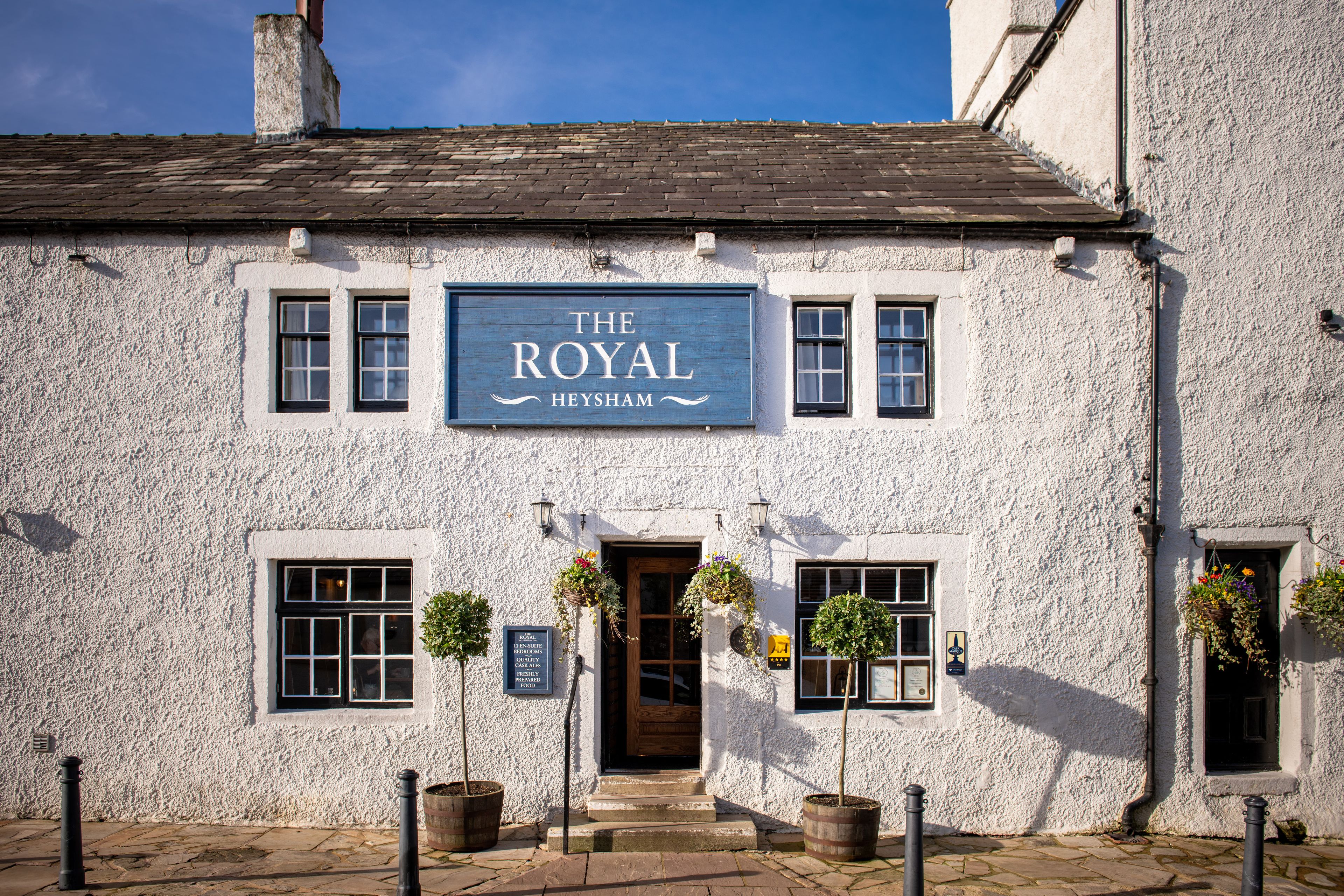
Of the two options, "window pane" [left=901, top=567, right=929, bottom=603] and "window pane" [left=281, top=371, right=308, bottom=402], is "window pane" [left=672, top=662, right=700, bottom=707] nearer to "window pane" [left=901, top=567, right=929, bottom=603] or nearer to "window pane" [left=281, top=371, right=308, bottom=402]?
"window pane" [left=901, top=567, right=929, bottom=603]

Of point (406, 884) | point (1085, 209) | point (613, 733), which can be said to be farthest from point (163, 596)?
point (1085, 209)

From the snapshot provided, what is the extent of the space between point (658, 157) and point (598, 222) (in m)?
2.18

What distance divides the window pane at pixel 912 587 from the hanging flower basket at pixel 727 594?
4.62 feet

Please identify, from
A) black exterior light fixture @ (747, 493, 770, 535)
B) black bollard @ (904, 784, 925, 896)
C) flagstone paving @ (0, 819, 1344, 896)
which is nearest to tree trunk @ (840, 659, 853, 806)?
flagstone paving @ (0, 819, 1344, 896)

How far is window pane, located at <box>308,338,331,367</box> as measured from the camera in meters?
7.52

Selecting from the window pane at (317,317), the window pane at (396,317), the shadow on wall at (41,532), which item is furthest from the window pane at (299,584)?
the window pane at (396,317)

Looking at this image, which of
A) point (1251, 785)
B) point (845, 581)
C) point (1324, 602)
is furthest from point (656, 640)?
point (1324, 602)

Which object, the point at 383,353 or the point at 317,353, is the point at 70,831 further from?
the point at 383,353

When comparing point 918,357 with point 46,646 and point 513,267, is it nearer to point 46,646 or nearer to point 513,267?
point 513,267

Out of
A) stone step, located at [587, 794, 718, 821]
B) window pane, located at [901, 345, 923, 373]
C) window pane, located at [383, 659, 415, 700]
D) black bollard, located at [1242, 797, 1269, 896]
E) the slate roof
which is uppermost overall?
the slate roof

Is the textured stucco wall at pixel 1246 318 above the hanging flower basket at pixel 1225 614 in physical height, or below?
above

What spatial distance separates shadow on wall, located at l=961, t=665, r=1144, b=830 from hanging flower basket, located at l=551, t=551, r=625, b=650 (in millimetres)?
3285

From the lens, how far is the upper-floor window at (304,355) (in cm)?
749

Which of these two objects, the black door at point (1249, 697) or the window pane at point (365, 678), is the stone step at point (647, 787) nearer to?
the window pane at point (365, 678)
